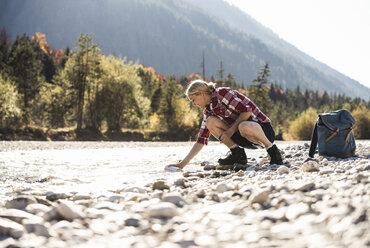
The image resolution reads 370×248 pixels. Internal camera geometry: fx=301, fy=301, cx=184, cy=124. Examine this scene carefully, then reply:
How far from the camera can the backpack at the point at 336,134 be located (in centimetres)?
472

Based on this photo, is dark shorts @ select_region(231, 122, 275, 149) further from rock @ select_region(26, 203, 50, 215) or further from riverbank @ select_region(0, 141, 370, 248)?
rock @ select_region(26, 203, 50, 215)

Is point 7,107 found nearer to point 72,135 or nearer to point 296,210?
point 72,135

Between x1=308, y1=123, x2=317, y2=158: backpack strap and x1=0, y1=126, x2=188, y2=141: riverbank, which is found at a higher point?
x1=308, y1=123, x2=317, y2=158: backpack strap

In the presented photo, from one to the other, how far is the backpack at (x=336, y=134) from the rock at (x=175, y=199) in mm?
3352

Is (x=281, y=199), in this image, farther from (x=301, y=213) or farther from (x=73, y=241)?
(x=73, y=241)

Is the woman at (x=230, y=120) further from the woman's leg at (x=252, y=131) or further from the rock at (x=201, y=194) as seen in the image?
the rock at (x=201, y=194)

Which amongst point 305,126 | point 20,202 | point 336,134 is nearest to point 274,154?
point 336,134

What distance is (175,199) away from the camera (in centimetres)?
224

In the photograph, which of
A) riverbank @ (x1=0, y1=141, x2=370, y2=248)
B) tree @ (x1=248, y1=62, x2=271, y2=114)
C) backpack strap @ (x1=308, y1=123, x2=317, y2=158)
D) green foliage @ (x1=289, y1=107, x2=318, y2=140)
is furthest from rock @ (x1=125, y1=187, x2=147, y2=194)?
tree @ (x1=248, y1=62, x2=271, y2=114)

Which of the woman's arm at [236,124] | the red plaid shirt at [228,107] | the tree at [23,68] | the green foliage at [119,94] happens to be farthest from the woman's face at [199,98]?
the tree at [23,68]

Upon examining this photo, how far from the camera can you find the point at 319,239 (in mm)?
1366

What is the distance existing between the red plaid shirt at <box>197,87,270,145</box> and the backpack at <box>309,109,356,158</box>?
1097 millimetres

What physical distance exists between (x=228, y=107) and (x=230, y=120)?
0.98 ft

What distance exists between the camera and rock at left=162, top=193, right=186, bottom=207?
87.1 inches
